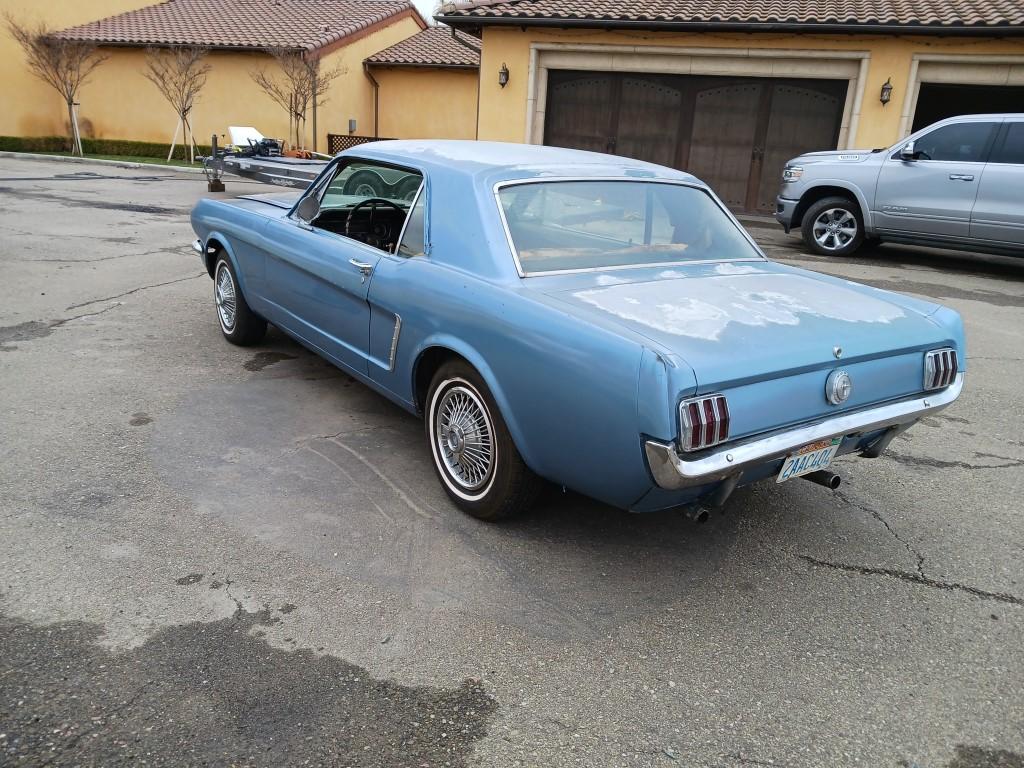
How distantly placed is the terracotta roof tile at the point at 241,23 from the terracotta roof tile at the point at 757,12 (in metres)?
8.63

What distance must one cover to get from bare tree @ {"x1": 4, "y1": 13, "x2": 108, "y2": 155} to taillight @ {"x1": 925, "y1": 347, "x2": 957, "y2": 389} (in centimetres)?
2427

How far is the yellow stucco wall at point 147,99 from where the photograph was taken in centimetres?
2338

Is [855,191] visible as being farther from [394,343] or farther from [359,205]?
[394,343]

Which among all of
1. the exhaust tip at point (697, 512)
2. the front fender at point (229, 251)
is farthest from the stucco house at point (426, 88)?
the exhaust tip at point (697, 512)

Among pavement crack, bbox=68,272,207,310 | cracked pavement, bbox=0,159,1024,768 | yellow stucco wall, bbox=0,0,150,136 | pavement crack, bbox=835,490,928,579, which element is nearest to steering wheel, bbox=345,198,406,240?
cracked pavement, bbox=0,159,1024,768

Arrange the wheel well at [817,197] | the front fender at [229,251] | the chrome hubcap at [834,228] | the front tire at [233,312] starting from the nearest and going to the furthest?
the front fender at [229,251]
the front tire at [233,312]
the wheel well at [817,197]
the chrome hubcap at [834,228]

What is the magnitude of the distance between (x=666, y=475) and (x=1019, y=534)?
201 cm

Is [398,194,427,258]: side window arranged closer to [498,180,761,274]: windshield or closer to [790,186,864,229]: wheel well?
[498,180,761,274]: windshield

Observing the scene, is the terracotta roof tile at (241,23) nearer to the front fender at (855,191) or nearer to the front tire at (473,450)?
the front fender at (855,191)

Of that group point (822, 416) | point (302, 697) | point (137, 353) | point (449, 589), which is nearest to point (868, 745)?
point (822, 416)

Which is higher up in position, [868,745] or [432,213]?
[432,213]

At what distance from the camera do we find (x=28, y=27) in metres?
23.8

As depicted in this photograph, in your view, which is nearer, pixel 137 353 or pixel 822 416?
pixel 822 416

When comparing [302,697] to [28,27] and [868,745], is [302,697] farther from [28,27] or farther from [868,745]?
[28,27]
